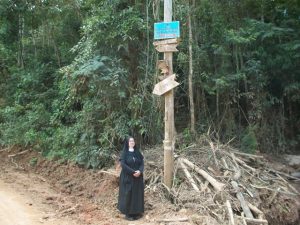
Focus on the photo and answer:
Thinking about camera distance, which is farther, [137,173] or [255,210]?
[255,210]

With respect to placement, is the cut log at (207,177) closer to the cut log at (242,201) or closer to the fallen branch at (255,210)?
the cut log at (242,201)

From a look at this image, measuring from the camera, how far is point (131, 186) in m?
7.80

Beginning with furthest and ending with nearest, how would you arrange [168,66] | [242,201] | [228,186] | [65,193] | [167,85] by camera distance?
[65,193] < [228,186] < [242,201] < [168,66] < [167,85]

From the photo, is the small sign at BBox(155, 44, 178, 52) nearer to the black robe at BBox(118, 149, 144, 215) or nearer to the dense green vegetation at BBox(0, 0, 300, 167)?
the black robe at BBox(118, 149, 144, 215)

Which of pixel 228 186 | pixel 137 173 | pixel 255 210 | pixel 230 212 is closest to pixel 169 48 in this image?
pixel 137 173

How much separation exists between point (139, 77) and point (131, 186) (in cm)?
398

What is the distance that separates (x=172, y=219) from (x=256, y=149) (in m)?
5.47

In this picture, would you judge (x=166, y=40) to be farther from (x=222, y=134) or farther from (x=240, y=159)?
(x=222, y=134)

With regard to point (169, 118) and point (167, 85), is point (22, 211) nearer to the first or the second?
point (169, 118)

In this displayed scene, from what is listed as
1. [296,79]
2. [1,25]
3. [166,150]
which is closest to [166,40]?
[166,150]

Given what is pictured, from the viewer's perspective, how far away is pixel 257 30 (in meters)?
12.5

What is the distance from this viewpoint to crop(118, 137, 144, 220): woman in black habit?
25.4 ft

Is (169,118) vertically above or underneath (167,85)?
underneath

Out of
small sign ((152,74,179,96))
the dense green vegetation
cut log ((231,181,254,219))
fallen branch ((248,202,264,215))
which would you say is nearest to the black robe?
small sign ((152,74,179,96))
